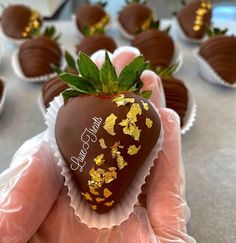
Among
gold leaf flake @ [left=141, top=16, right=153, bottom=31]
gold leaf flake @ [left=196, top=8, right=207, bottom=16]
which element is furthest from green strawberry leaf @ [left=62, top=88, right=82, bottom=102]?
gold leaf flake @ [left=196, top=8, right=207, bottom=16]

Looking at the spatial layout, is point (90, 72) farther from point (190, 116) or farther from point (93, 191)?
point (190, 116)

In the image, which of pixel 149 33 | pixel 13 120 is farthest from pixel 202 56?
pixel 13 120

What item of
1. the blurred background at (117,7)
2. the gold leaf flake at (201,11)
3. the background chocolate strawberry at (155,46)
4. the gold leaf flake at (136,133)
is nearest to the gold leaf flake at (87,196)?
the gold leaf flake at (136,133)

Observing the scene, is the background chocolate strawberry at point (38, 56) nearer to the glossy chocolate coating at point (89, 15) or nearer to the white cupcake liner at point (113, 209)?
the glossy chocolate coating at point (89, 15)

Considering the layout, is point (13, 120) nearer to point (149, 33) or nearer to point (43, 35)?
point (43, 35)

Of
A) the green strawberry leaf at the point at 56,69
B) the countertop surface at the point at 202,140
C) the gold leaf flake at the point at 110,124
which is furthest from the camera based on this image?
the green strawberry leaf at the point at 56,69

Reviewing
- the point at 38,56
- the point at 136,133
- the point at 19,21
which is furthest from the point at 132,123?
the point at 19,21
